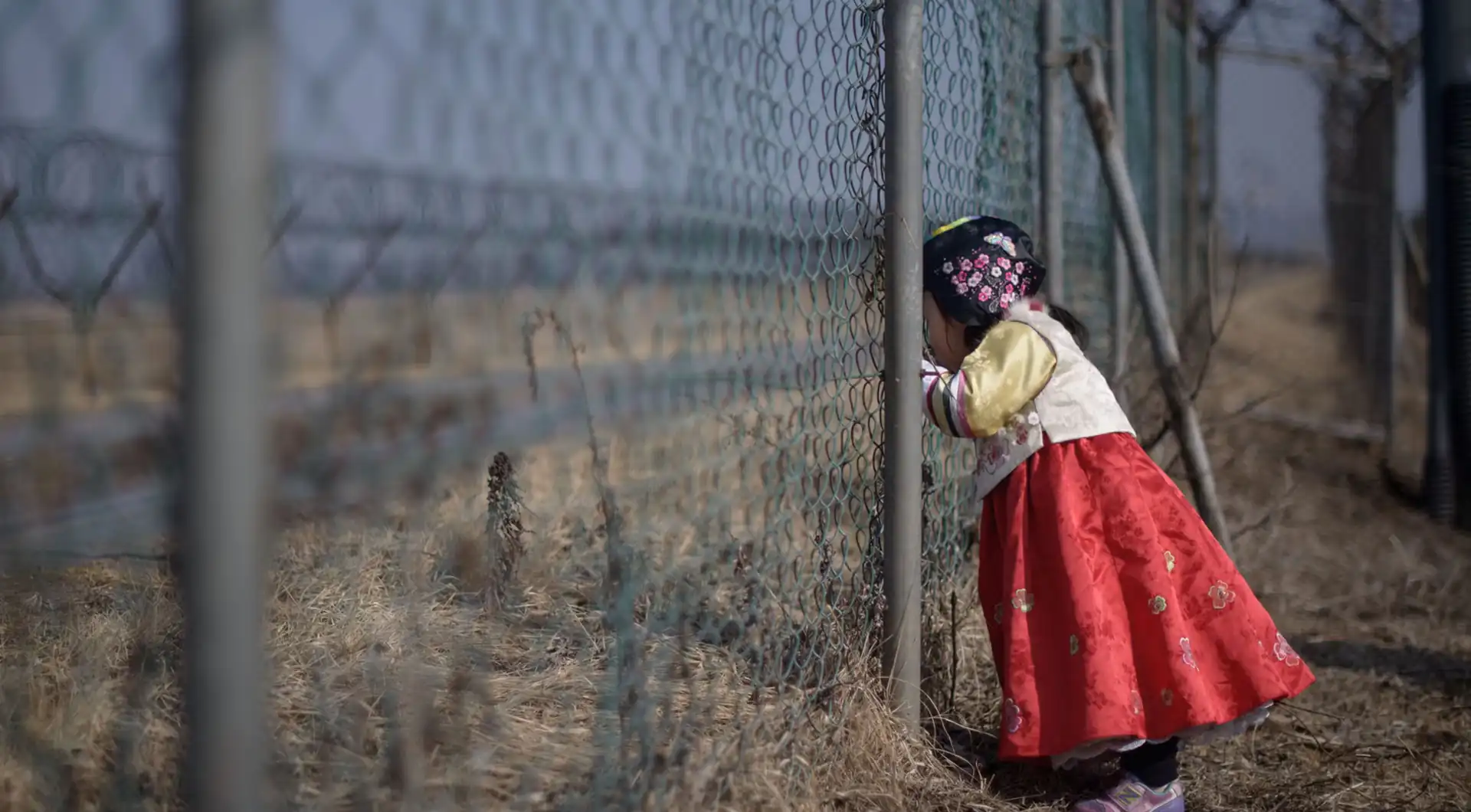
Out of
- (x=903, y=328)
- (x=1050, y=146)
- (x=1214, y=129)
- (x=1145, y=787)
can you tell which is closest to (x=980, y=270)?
(x=903, y=328)

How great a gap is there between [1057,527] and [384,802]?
4.20 ft

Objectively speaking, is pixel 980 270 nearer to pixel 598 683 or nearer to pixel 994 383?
pixel 994 383

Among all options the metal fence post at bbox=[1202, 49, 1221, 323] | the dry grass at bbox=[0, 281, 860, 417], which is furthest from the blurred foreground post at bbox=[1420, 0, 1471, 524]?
the dry grass at bbox=[0, 281, 860, 417]

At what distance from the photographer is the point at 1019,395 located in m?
2.32

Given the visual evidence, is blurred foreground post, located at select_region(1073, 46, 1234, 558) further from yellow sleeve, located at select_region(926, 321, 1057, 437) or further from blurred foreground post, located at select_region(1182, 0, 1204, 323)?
blurred foreground post, located at select_region(1182, 0, 1204, 323)

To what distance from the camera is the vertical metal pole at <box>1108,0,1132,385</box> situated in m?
4.47

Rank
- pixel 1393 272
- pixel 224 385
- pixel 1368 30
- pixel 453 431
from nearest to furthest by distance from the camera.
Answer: pixel 224 385, pixel 453 431, pixel 1368 30, pixel 1393 272

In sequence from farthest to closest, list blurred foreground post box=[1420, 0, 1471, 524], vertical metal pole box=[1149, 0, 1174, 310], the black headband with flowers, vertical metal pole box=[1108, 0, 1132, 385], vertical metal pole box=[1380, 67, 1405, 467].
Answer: vertical metal pole box=[1380, 67, 1405, 467], vertical metal pole box=[1149, 0, 1174, 310], blurred foreground post box=[1420, 0, 1471, 524], vertical metal pole box=[1108, 0, 1132, 385], the black headband with flowers

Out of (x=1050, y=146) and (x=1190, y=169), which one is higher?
(x=1190, y=169)

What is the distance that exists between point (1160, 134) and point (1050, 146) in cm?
224

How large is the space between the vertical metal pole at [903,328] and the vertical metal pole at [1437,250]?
3.32 metres

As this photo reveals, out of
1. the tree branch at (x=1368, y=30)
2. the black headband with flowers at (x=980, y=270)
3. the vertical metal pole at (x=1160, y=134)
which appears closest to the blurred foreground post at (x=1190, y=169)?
the vertical metal pole at (x=1160, y=134)

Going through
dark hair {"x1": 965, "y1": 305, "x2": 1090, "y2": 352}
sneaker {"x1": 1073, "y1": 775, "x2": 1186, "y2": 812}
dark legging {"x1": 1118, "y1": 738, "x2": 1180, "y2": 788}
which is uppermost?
dark hair {"x1": 965, "y1": 305, "x2": 1090, "y2": 352}

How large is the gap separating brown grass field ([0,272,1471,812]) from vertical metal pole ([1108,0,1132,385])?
1.25 m
